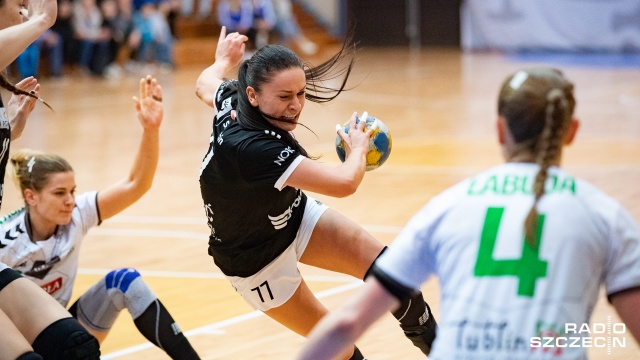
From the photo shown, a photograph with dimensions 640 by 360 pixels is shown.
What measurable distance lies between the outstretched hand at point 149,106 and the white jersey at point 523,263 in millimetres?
2234

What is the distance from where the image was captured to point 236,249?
3758 millimetres

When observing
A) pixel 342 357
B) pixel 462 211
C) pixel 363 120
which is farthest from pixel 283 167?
pixel 462 211

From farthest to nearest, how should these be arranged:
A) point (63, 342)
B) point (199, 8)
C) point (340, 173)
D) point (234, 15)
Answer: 1. point (199, 8)
2. point (234, 15)
3. point (340, 173)
4. point (63, 342)

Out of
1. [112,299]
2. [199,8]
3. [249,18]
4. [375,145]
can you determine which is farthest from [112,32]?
[375,145]

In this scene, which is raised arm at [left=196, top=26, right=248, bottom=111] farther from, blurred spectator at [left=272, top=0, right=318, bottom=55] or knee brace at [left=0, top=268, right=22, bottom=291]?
blurred spectator at [left=272, top=0, right=318, bottom=55]

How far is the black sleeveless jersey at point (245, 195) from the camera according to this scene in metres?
3.40

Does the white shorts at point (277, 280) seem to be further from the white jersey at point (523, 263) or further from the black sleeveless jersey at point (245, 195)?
the white jersey at point (523, 263)

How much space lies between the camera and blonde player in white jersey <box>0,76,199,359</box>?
3.96 meters

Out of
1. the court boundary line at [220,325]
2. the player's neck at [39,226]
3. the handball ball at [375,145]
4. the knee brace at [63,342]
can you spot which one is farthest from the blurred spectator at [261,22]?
the knee brace at [63,342]

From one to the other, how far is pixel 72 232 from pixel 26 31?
1.37m

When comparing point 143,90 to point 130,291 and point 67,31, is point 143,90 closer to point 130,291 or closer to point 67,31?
point 130,291

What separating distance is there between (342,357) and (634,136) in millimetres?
7585

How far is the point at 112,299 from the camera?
157 inches

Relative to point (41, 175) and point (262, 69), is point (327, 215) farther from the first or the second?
point (41, 175)
